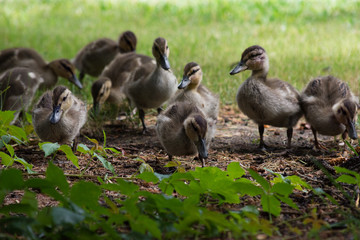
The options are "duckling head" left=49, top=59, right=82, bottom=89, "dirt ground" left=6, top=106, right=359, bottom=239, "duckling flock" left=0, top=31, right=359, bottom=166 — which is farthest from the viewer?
"duckling head" left=49, top=59, right=82, bottom=89

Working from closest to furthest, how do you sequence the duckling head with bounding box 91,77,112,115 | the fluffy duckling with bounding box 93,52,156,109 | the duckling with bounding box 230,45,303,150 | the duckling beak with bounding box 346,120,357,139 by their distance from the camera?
the duckling beak with bounding box 346,120,357,139 → the duckling with bounding box 230,45,303,150 → the duckling head with bounding box 91,77,112,115 → the fluffy duckling with bounding box 93,52,156,109

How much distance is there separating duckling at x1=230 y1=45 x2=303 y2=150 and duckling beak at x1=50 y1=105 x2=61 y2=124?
6.64 ft

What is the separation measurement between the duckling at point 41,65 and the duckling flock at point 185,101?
55 cm

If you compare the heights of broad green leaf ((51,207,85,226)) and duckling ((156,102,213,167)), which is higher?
broad green leaf ((51,207,85,226))

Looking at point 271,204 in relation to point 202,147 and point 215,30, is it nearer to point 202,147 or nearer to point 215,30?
point 202,147

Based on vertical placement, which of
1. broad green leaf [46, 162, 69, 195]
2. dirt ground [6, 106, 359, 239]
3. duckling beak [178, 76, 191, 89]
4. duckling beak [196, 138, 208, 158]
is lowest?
dirt ground [6, 106, 359, 239]

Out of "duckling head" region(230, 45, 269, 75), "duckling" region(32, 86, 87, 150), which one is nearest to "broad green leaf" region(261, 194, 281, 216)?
"duckling" region(32, 86, 87, 150)

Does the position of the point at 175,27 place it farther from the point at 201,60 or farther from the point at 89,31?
the point at 201,60

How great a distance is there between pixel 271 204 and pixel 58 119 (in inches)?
107

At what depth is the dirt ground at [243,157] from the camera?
377 centimetres

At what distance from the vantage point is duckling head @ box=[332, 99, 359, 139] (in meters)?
5.32

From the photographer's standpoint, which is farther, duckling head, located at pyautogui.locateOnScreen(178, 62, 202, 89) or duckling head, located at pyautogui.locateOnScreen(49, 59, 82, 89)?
duckling head, located at pyautogui.locateOnScreen(49, 59, 82, 89)

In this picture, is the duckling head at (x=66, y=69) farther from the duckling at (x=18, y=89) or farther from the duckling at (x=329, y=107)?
the duckling at (x=329, y=107)

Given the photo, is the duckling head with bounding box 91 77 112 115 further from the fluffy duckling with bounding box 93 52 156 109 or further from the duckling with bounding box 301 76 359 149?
the duckling with bounding box 301 76 359 149
